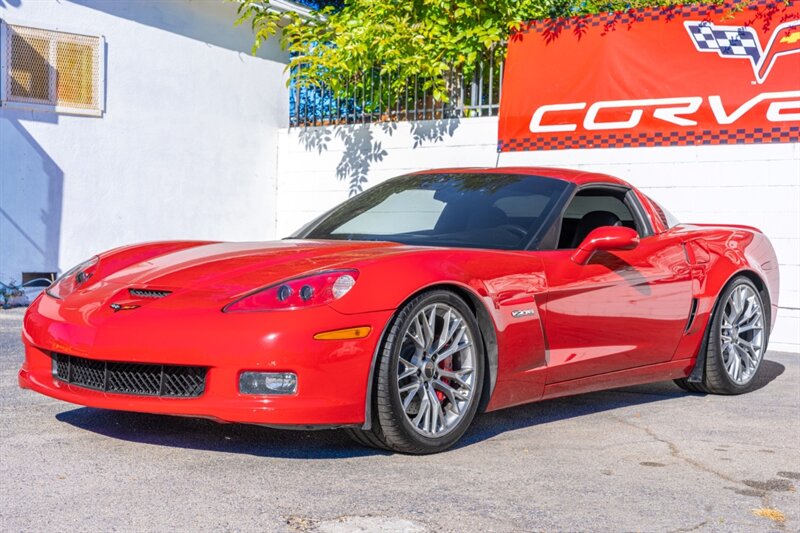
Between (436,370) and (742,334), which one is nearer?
(436,370)

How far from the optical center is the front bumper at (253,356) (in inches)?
158

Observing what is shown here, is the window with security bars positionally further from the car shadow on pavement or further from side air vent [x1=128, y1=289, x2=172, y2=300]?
side air vent [x1=128, y1=289, x2=172, y2=300]

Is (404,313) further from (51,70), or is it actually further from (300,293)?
(51,70)

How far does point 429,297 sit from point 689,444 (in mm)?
1488

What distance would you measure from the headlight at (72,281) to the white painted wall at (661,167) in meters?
6.44

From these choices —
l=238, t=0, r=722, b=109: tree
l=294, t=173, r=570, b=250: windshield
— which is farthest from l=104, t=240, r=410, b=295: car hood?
l=238, t=0, r=722, b=109: tree

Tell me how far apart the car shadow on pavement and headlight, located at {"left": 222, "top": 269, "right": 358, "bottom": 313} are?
0.63m

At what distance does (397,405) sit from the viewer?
4230 millimetres

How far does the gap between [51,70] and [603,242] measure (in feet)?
25.7

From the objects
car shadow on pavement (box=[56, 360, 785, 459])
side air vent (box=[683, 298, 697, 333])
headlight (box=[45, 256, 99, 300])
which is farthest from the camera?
side air vent (box=[683, 298, 697, 333])

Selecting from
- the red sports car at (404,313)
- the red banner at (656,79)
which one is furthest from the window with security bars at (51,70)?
the red sports car at (404,313)

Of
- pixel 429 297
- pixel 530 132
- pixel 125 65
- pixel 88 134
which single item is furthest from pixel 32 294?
pixel 429 297

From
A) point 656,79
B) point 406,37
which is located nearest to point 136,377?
point 656,79

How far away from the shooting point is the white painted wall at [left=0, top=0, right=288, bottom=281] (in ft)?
36.5
